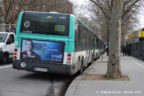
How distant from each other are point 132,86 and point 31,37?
454cm

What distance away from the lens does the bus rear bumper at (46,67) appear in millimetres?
9930

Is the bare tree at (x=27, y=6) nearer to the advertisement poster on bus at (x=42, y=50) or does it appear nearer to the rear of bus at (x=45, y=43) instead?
the rear of bus at (x=45, y=43)

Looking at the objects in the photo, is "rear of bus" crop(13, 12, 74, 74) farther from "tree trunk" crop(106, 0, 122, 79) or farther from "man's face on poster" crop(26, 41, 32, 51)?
"tree trunk" crop(106, 0, 122, 79)

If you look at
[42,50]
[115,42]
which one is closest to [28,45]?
[42,50]

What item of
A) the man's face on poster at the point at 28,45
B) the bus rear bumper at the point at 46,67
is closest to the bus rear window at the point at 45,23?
the man's face on poster at the point at 28,45

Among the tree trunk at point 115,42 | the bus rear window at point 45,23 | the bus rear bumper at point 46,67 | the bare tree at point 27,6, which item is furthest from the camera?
the bare tree at point 27,6

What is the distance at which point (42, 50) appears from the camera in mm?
10070

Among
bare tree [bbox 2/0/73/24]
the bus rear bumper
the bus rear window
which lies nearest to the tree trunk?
the bus rear bumper

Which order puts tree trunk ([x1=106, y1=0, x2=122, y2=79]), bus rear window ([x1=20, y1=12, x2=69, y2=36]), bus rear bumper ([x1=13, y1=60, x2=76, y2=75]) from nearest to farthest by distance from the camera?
bus rear bumper ([x1=13, y1=60, x2=76, y2=75]) → bus rear window ([x1=20, y1=12, x2=69, y2=36]) → tree trunk ([x1=106, y1=0, x2=122, y2=79])

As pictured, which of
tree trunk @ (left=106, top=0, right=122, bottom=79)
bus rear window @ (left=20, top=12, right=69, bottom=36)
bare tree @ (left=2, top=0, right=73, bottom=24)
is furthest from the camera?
bare tree @ (left=2, top=0, right=73, bottom=24)

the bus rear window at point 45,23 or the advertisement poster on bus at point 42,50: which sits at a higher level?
the bus rear window at point 45,23

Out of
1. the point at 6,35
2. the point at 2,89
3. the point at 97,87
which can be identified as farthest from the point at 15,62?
the point at 6,35

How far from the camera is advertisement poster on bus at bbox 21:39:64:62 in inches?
392

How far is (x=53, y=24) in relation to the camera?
1028 cm
